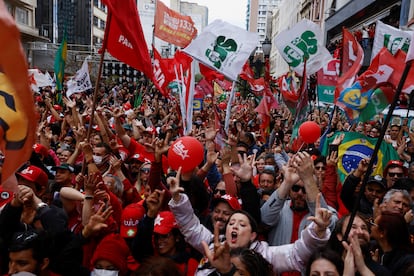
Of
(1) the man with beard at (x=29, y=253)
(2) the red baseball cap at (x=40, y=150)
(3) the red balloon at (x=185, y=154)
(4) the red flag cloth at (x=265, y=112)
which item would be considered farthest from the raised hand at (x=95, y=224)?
(4) the red flag cloth at (x=265, y=112)

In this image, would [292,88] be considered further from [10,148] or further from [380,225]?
[10,148]

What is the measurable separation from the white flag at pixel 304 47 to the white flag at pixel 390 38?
89cm

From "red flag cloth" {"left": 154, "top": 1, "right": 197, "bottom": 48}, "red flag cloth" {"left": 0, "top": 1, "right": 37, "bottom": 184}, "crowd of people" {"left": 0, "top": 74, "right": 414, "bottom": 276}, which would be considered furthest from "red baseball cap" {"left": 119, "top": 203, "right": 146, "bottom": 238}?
"red flag cloth" {"left": 154, "top": 1, "right": 197, "bottom": 48}

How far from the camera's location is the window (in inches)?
1383

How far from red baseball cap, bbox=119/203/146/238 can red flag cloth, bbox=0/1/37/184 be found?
1.59 meters

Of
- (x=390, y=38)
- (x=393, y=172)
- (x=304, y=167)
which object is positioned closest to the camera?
(x=304, y=167)

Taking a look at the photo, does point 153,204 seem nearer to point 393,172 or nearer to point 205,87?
point 393,172

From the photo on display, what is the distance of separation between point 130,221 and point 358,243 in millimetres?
1643

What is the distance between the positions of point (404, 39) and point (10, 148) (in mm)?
6789

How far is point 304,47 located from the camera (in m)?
7.89

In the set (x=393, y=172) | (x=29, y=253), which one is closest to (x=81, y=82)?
(x=393, y=172)

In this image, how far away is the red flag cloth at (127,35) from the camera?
3.93m

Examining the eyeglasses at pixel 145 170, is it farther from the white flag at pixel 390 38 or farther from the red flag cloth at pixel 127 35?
the white flag at pixel 390 38

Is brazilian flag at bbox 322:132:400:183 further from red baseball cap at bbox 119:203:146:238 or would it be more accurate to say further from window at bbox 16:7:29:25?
window at bbox 16:7:29:25
